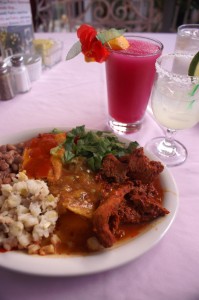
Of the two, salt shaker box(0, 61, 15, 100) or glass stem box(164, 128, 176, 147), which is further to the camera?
salt shaker box(0, 61, 15, 100)

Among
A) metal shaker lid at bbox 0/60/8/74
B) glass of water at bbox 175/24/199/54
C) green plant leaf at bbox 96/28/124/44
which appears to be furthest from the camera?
glass of water at bbox 175/24/199/54

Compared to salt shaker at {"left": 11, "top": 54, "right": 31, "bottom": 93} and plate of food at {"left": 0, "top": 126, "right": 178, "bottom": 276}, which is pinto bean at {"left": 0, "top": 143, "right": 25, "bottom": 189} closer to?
plate of food at {"left": 0, "top": 126, "right": 178, "bottom": 276}

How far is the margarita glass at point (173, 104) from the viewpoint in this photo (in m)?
0.97

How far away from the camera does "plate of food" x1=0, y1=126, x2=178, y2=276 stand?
679mm

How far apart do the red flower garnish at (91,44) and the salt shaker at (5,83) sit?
0.48 meters

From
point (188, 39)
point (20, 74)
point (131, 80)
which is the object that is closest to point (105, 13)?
point (188, 39)

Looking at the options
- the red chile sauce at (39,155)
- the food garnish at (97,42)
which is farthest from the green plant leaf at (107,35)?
the red chile sauce at (39,155)

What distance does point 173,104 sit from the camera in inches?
40.8

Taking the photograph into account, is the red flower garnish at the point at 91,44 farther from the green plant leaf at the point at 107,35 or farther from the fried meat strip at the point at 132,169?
the fried meat strip at the point at 132,169

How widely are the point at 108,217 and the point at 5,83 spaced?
3.15ft

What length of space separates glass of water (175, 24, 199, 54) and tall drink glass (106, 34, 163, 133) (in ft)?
1.25

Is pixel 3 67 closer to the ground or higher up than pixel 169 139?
higher up

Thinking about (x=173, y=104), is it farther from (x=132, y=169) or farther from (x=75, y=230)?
(x=75, y=230)

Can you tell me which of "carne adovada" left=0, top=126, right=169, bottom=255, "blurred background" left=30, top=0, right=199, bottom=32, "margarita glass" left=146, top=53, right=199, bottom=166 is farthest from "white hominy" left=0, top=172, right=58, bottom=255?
"blurred background" left=30, top=0, right=199, bottom=32
